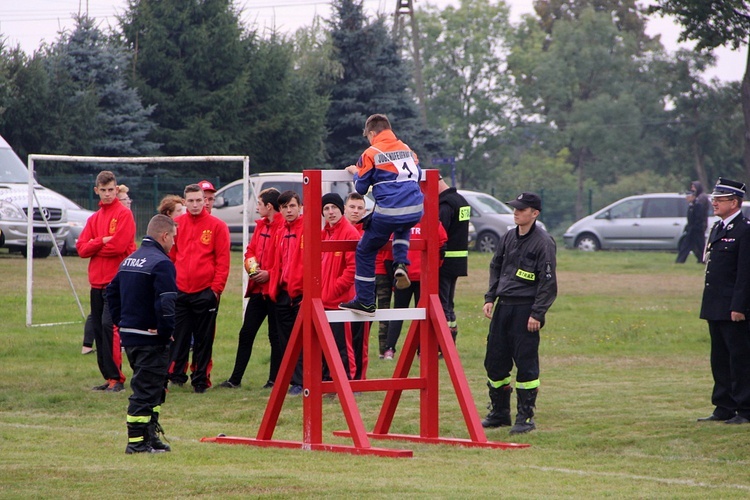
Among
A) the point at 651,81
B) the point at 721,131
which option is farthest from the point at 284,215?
the point at 651,81

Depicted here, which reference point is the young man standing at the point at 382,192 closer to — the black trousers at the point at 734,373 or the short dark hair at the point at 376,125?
the short dark hair at the point at 376,125

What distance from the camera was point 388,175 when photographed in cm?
815

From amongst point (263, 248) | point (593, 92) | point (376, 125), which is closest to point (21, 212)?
point (263, 248)

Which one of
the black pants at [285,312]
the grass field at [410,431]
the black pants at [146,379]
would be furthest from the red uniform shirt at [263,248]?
the black pants at [146,379]

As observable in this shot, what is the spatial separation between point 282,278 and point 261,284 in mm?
357

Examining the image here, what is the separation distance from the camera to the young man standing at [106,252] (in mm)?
11156

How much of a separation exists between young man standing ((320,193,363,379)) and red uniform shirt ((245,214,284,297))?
649mm

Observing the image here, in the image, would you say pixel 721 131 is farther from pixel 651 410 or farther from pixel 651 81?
pixel 651 410

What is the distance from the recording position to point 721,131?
2445 inches

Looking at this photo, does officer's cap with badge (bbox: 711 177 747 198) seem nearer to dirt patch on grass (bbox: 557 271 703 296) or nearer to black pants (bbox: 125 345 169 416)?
black pants (bbox: 125 345 169 416)

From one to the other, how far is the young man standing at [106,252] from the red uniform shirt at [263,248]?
1.20 metres

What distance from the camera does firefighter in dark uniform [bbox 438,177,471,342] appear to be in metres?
12.6

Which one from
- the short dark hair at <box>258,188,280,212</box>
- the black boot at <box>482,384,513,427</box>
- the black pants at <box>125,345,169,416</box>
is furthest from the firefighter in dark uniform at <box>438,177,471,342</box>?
the black pants at <box>125,345,169,416</box>

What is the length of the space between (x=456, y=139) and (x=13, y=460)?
62077 mm
